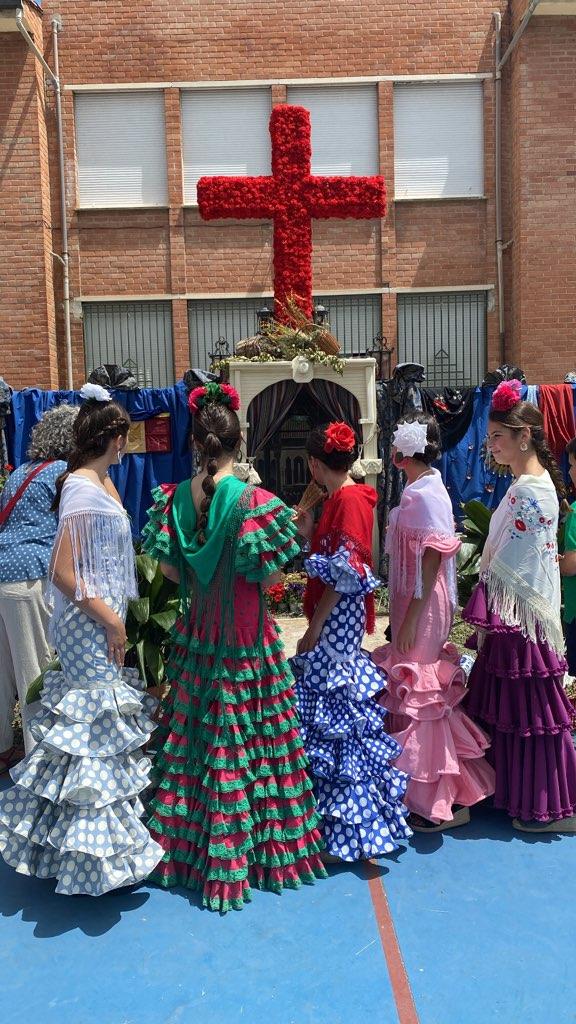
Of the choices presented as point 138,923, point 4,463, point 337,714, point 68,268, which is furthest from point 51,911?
point 68,268

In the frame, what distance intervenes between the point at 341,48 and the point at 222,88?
188 centimetres

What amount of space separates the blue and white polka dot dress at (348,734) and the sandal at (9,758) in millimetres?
1854

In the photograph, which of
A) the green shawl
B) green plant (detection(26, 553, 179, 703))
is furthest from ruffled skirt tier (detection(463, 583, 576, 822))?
green plant (detection(26, 553, 179, 703))

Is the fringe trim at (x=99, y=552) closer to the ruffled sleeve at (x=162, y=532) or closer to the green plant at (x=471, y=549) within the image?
the ruffled sleeve at (x=162, y=532)

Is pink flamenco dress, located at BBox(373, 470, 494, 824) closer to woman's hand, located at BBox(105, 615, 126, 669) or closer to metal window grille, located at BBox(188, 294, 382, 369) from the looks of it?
woman's hand, located at BBox(105, 615, 126, 669)

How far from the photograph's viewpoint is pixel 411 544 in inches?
123

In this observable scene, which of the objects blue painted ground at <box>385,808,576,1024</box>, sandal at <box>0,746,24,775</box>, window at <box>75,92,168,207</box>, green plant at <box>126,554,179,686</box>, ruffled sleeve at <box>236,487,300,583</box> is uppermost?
window at <box>75,92,168,207</box>

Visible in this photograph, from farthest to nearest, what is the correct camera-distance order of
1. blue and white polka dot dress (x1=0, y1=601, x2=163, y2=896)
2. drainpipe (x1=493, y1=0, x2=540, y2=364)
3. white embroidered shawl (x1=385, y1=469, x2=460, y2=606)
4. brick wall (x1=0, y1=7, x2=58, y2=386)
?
drainpipe (x1=493, y1=0, x2=540, y2=364) → brick wall (x1=0, y1=7, x2=58, y2=386) → white embroidered shawl (x1=385, y1=469, x2=460, y2=606) → blue and white polka dot dress (x1=0, y1=601, x2=163, y2=896)

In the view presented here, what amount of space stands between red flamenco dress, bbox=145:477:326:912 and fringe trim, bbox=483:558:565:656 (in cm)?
93

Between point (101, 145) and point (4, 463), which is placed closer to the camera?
point (4, 463)

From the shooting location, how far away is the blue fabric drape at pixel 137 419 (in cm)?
839

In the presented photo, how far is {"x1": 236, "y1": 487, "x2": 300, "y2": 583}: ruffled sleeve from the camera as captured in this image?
2604mm

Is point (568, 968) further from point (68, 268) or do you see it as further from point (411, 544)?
point (68, 268)

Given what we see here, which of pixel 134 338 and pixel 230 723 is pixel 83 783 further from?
pixel 134 338
